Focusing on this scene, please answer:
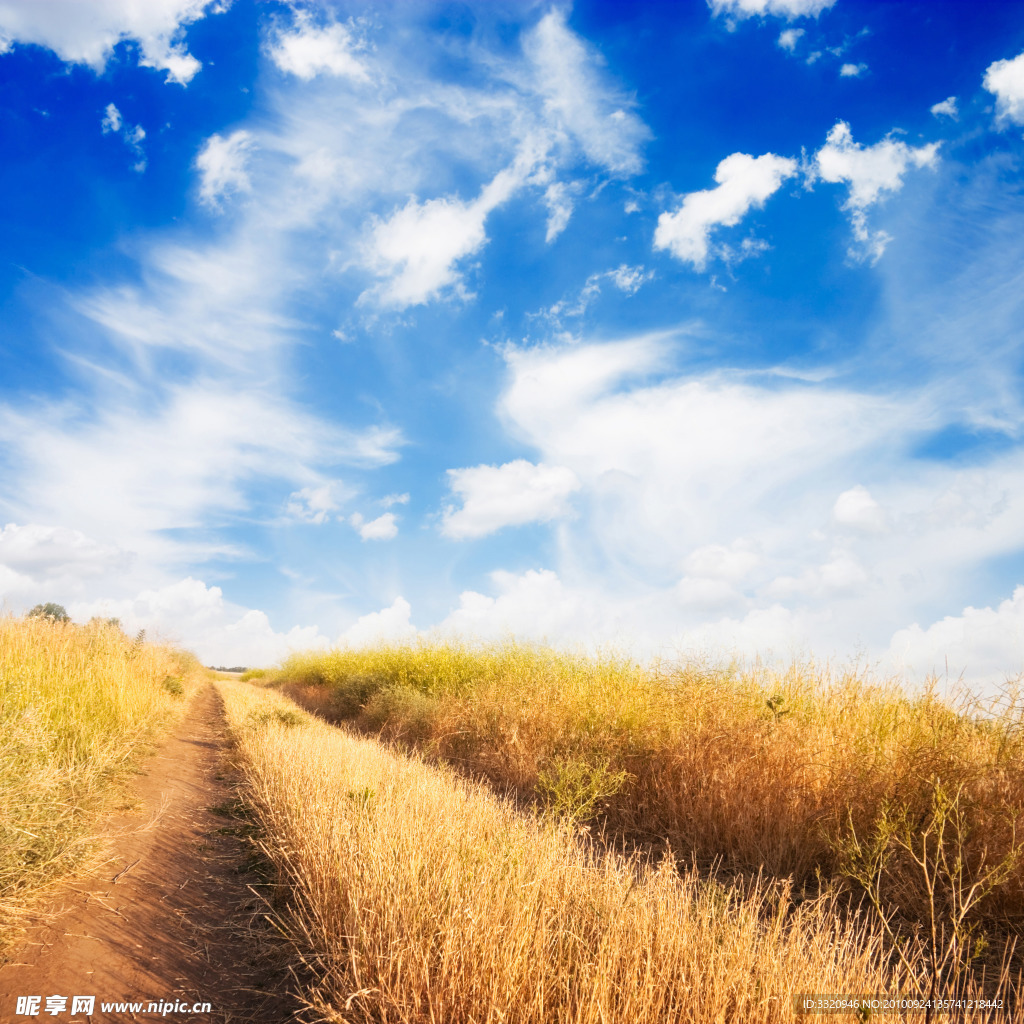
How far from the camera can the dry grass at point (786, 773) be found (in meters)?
3.92

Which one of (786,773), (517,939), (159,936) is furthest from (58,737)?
(786,773)

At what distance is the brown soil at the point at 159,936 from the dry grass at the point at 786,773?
2.24 meters

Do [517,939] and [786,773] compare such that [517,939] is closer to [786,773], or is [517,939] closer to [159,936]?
[159,936]

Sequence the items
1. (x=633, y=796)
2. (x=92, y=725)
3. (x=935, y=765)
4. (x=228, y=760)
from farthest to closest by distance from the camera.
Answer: (x=228, y=760), (x=92, y=725), (x=633, y=796), (x=935, y=765)

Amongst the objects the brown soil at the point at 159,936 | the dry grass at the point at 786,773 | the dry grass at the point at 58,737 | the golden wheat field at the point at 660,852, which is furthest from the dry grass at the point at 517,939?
the dry grass at the point at 58,737

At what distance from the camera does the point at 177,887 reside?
14.1 ft

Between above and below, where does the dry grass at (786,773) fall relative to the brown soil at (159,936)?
above

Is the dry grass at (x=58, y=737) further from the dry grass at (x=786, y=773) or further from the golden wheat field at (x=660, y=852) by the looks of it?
the dry grass at (x=786, y=773)

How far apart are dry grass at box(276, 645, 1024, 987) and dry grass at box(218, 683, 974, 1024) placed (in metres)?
0.63

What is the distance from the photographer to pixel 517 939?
2.30 m

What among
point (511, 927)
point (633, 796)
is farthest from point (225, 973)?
point (633, 796)

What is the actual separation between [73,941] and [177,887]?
102 centimetres

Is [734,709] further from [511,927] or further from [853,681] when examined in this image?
[511,927]

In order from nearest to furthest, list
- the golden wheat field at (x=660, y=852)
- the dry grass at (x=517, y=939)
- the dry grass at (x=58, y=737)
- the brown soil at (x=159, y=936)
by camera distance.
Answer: the dry grass at (x=517, y=939) → the golden wheat field at (x=660, y=852) → the brown soil at (x=159, y=936) → the dry grass at (x=58, y=737)
